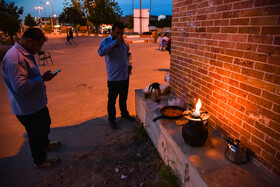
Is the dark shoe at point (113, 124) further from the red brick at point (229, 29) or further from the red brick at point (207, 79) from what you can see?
the red brick at point (229, 29)

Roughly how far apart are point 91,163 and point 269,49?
9.56ft

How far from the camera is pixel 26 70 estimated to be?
219 cm

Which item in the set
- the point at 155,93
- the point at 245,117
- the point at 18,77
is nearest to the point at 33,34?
the point at 18,77

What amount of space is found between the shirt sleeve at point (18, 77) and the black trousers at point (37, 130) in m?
0.47

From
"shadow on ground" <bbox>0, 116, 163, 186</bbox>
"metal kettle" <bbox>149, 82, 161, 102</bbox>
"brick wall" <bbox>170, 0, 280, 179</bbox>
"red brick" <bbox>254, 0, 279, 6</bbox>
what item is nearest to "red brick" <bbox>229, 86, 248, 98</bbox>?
"brick wall" <bbox>170, 0, 280, 179</bbox>

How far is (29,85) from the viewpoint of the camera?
7.11 ft

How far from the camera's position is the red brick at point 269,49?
168cm

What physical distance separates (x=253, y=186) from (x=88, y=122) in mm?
3496

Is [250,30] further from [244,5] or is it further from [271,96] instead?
[271,96]

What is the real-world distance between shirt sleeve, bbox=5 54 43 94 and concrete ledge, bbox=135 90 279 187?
6.32 ft

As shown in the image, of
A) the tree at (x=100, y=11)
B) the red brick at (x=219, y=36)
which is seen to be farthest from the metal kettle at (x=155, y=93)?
the tree at (x=100, y=11)

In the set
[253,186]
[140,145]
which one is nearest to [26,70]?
[140,145]

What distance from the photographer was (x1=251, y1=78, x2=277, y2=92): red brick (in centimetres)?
176

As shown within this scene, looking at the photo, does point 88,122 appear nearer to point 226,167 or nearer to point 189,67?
point 189,67
